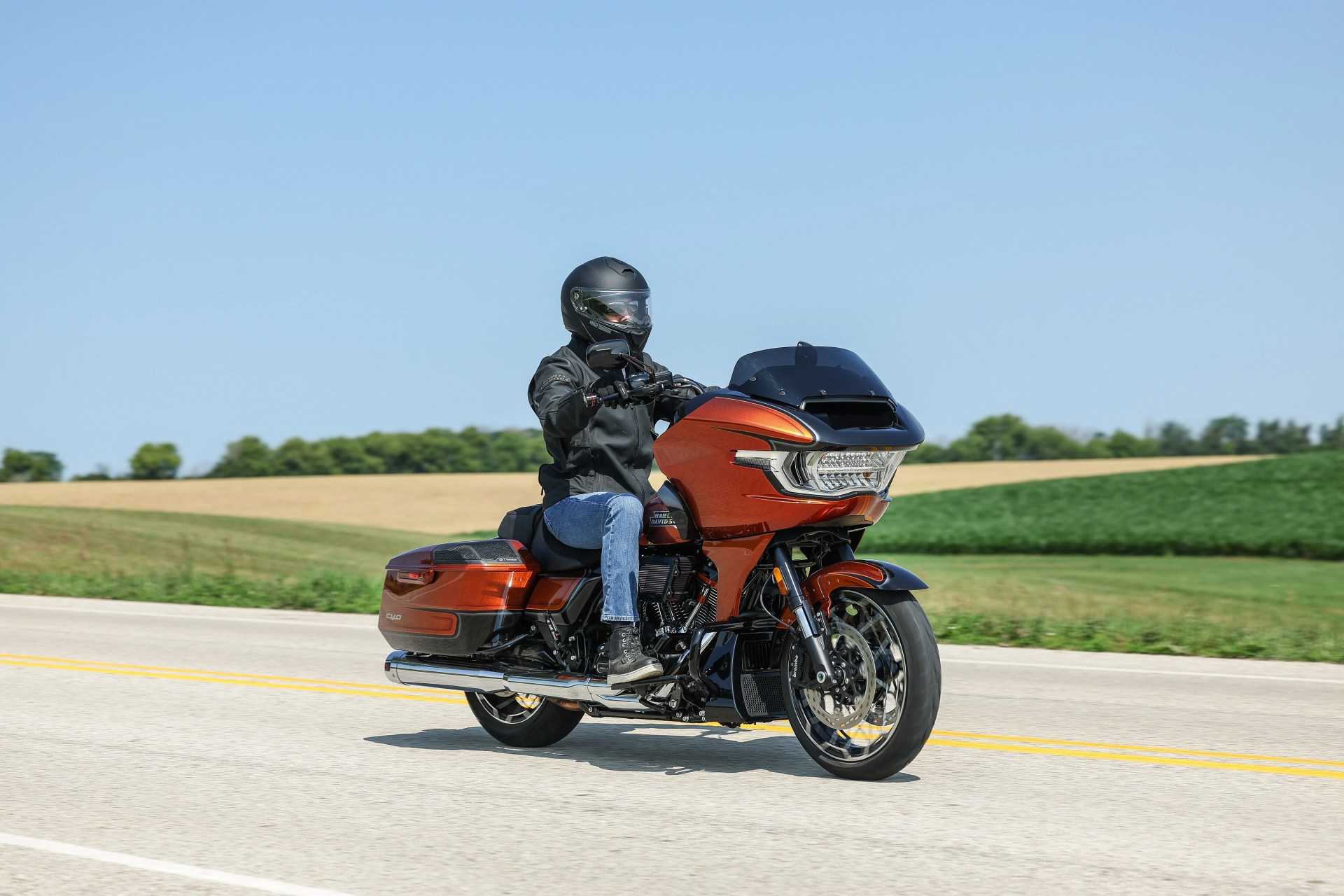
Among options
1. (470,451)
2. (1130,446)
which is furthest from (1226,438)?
(470,451)

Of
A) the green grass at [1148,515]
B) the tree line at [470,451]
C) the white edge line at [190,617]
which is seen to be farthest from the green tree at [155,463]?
the white edge line at [190,617]

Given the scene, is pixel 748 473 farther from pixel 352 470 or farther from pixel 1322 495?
pixel 352 470

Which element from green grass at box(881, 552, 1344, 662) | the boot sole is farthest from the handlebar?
green grass at box(881, 552, 1344, 662)

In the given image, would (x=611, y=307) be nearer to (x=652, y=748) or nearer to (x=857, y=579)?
(x=857, y=579)

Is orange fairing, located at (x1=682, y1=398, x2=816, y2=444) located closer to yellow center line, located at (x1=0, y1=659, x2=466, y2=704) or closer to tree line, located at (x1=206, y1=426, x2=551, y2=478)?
yellow center line, located at (x1=0, y1=659, x2=466, y2=704)

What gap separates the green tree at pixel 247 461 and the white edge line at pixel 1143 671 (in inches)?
2139

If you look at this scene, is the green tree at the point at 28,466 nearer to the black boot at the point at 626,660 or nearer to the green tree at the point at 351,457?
the green tree at the point at 351,457

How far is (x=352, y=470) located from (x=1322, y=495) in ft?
135

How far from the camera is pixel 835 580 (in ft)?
20.4

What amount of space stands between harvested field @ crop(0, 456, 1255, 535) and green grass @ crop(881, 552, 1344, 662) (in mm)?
17321

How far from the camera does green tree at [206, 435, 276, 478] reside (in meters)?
62.3

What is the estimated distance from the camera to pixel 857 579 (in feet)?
20.0

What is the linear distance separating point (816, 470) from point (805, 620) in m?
0.64

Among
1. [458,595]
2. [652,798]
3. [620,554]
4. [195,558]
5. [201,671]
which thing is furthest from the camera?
[195,558]
